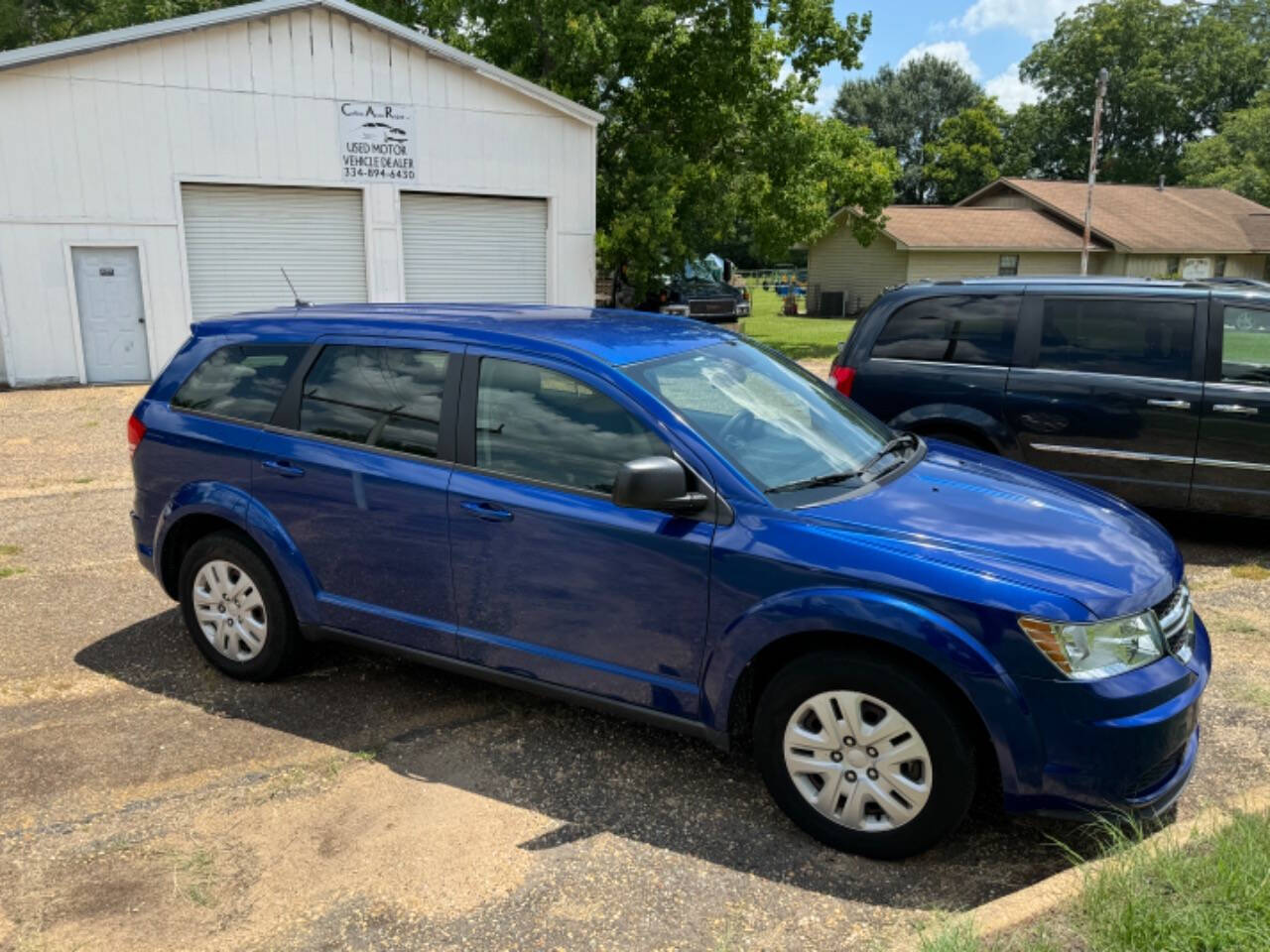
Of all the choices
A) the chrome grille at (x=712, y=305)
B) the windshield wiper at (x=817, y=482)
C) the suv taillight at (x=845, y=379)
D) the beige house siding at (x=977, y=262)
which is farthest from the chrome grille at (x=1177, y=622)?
the beige house siding at (x=977, y=262)

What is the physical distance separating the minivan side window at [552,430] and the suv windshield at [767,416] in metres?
0.20

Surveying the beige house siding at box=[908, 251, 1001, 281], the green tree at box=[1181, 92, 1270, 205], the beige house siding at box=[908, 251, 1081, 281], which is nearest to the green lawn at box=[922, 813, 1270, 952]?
the beige house siding at box=[908, 251, 1081, 281]

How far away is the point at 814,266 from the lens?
3959 centimetres

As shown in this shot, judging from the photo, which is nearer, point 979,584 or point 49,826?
Answer: point 979,584

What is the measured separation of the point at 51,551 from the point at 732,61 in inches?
656

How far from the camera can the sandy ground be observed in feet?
9.96

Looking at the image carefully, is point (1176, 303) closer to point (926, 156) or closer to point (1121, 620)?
point (1121, 620)

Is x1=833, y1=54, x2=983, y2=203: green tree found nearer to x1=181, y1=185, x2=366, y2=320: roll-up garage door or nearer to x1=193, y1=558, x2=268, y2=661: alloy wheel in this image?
x1=181, y1=185, x2=366, y2=320: roll-up garage door

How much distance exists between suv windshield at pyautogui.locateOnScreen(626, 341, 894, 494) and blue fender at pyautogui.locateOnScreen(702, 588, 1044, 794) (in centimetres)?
49

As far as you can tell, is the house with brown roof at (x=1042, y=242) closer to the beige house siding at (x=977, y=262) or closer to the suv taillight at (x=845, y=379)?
the beige house siding at (x=977, y=262)

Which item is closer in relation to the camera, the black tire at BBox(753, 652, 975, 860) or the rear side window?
the black tire at BBox(753, 652, 975, 860)

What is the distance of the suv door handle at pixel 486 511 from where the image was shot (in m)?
3.79

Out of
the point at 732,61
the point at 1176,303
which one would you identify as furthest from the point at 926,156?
the point at 1176,303

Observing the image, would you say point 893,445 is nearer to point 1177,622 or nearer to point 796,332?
point 1177,622
